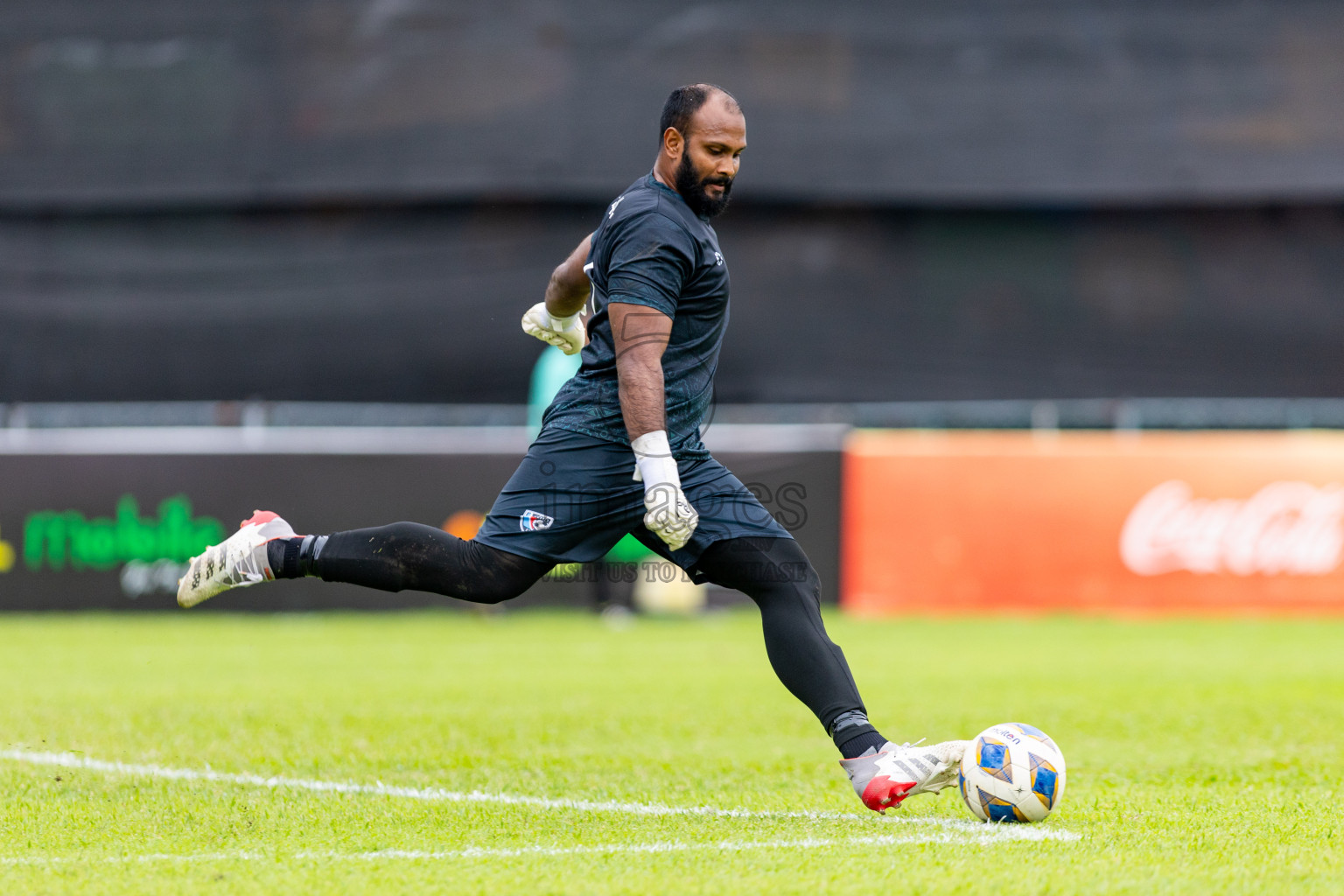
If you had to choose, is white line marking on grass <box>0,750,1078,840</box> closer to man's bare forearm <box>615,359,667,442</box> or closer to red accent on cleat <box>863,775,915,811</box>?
red accent on cleat <box>863,775,915,811</box>

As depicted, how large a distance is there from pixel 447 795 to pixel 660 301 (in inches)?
68.0

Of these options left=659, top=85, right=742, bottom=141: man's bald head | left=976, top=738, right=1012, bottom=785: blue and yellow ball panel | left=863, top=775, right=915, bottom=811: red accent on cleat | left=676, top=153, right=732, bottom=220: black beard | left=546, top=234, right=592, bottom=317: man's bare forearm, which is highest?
left=659, top=85, right=742, bottom=141: man's bald head

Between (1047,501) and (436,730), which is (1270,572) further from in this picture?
(436,730)

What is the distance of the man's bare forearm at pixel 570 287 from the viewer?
503cm

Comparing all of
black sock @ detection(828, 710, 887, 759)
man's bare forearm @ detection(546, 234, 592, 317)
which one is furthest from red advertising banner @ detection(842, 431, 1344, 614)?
black sock @ detection(828, 710, 887, 759)

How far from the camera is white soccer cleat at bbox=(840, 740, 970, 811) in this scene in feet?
14.0

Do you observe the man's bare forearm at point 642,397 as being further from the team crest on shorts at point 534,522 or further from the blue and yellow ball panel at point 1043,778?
the blue and yellow ball panel at point 1043,778

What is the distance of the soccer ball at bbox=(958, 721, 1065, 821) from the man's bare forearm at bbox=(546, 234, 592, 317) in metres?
1.94

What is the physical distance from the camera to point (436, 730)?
255 inches

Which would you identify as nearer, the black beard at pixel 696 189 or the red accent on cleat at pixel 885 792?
the red accent on cleat at pixel 885 792

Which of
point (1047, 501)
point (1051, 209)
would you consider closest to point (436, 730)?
point (1047, 501)

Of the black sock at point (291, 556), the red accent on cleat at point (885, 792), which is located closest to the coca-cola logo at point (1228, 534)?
the red accent on cleat at point (885, 792)

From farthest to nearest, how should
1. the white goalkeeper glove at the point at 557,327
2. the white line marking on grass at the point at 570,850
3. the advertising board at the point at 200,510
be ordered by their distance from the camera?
the advertising board at the point at 200,510 → the white goalkeeper glove at the point at 557,327 → the white line marking on grass at the point at 570,850

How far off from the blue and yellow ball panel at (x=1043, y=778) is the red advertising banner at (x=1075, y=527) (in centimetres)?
829
